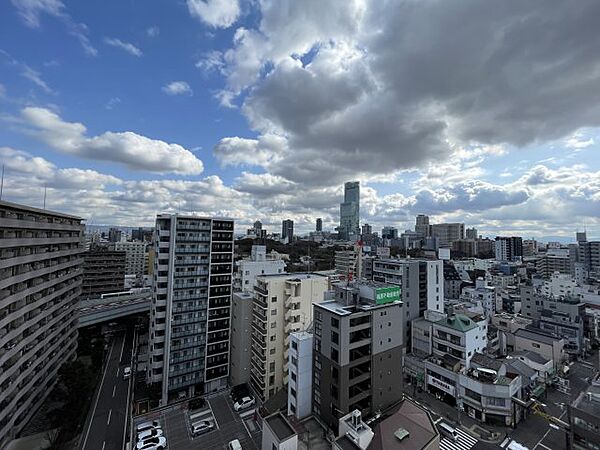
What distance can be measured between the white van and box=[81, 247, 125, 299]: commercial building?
287ft

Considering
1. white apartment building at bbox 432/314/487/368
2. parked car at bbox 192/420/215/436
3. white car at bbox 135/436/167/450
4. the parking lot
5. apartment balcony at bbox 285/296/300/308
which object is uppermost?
apartment balcony at bbox 285/296/300/308

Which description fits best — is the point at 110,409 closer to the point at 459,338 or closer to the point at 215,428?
the point at 215,428

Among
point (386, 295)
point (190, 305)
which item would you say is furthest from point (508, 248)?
point (190, 305)

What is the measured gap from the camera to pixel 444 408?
36.9 metres

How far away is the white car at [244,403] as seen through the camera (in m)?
37.2

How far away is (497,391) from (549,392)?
14.8 m

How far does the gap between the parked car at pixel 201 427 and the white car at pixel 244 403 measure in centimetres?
389

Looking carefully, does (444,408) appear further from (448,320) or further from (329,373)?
(329,373)

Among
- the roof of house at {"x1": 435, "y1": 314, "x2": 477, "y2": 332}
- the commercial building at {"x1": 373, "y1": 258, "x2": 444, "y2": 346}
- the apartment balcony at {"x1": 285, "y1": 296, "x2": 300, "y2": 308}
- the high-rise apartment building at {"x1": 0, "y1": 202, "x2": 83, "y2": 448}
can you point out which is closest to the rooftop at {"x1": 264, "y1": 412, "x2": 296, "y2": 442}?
the apartment balcony at {"x1": 285, "y1": 296, "x2": 300, "y2": 308}

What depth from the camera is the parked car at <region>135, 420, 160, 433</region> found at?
106 feet

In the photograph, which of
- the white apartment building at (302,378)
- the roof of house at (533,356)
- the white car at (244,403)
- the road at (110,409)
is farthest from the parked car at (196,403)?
Result: the roof of house at (533,356)

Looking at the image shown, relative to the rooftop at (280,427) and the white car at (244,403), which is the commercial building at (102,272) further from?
the rooftop at (280,427)

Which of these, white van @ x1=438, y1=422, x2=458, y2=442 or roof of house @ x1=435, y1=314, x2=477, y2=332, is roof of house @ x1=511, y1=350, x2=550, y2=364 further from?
white van @ x1=438, y1=422, x2=458, y2=442

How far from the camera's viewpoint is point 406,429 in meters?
23.6
